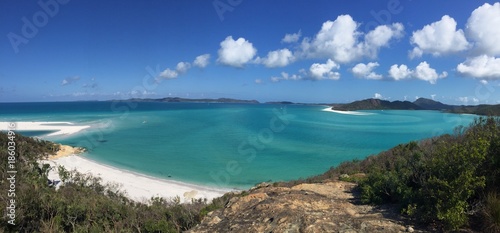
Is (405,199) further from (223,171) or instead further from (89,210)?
(223,171)

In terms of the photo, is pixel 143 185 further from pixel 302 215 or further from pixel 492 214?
pixel 492 214

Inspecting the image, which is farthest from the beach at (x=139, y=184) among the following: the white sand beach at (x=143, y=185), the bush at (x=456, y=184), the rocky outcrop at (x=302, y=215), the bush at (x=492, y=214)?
the bush at (x=492, y=214)

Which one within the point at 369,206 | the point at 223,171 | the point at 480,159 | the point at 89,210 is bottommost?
the point at 223,171

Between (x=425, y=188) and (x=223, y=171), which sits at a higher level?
(x=425, y=188)

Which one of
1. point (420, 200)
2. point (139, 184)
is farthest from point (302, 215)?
point (139, 184)

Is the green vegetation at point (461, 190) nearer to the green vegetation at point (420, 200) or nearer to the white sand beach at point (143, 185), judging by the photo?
the green vegetation at point (420, 200)

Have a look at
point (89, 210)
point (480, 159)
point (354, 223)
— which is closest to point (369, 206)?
point (354, 223)

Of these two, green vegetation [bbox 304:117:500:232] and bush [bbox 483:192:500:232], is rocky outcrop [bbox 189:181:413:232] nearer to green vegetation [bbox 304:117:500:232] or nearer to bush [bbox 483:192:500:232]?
green vegetation [bbox 304:117:500:232]
